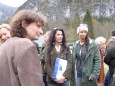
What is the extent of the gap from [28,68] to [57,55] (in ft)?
13.0

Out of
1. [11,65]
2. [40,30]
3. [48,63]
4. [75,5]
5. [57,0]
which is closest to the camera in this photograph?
[11,65]

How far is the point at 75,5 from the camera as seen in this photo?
136 m

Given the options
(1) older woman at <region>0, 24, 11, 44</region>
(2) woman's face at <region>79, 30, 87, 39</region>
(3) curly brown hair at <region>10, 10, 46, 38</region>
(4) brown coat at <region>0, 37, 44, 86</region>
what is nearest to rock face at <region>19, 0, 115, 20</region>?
(2) woman's face at <region>79, 30, 87, 39</region>

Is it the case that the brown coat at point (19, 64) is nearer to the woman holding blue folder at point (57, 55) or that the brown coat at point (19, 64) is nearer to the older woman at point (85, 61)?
the woman holding blue folder at point (57, 55)

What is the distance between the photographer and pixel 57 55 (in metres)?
6.96

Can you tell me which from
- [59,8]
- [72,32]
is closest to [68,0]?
[59,8]

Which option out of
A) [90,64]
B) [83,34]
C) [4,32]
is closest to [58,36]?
[83,34]

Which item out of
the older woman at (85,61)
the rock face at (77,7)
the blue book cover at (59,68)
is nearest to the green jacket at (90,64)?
the older woman at (85,61)

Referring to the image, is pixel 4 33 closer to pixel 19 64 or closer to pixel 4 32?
pixel 4 32

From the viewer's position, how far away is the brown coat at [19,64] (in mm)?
3012

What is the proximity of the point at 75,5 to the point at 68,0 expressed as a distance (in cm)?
503

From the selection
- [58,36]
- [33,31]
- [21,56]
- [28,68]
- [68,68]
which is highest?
[33,31]

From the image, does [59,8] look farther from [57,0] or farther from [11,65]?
[11,65]

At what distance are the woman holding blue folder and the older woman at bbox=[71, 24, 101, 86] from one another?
17cm
